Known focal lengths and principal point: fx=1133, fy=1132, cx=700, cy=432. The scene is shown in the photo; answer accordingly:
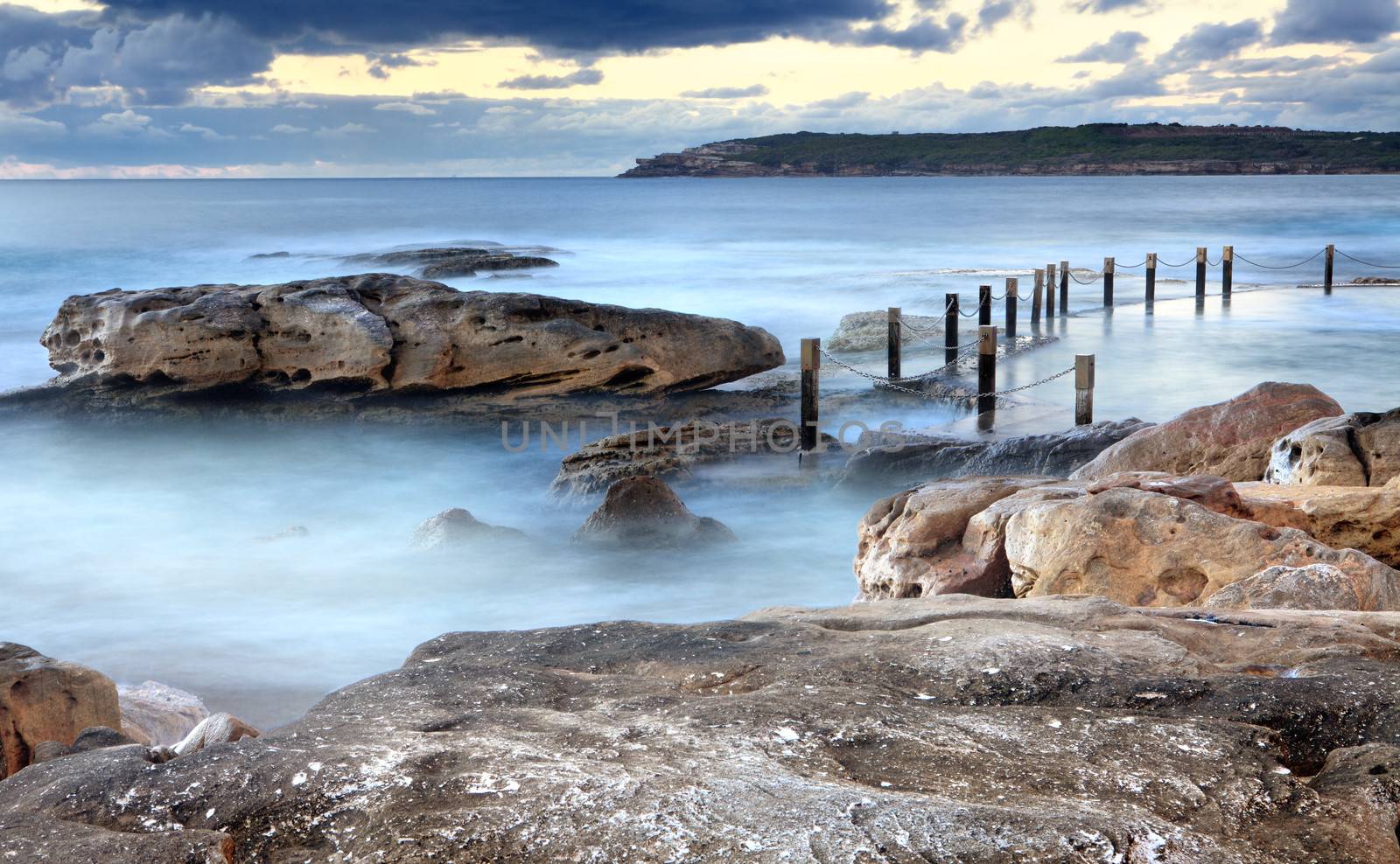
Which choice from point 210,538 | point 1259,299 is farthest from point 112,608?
point 1259,299

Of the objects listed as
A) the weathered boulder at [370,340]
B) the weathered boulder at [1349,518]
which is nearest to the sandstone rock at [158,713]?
the weathered boulder at [1349,518]

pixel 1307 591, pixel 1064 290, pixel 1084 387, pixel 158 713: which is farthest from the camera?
pixel 1064 290

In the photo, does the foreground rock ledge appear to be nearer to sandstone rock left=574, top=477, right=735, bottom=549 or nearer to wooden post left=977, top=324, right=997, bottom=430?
sandstone rock left=574, top=477, right=735, bottom=549

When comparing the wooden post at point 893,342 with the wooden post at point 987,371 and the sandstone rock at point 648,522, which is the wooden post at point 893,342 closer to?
the wooden post at point 987,371

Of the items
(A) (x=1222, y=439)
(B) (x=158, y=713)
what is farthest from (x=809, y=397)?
(B) (x=158, y=713)

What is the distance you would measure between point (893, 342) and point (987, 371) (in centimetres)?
311

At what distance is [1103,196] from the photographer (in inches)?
2918

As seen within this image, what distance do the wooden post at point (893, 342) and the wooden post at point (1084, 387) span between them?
4.46 meters

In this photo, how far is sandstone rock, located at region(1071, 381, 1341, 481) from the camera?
8078 mm

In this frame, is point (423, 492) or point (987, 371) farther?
point (987, 371)

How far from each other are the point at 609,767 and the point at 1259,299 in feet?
80.4

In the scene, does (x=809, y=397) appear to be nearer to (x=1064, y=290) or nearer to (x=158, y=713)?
(x=158, y=713)

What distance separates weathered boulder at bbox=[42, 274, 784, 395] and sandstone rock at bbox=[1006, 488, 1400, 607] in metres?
8.17

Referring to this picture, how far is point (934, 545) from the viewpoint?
603 cm
